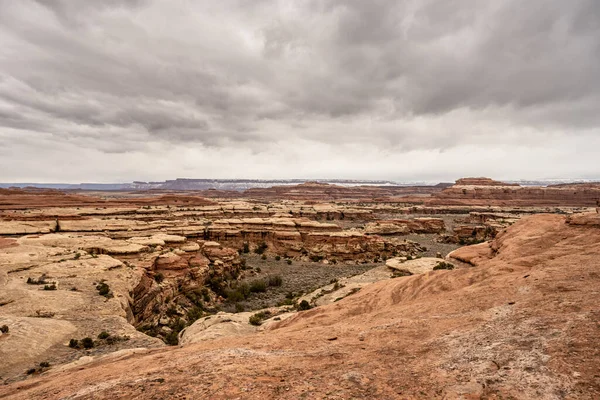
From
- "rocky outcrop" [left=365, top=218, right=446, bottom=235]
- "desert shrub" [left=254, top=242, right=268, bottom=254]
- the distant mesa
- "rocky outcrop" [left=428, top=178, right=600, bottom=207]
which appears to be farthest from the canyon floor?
the distant mesa

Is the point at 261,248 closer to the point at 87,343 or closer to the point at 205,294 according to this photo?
the point at 205,294

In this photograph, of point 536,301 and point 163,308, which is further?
Answer: point 163,308

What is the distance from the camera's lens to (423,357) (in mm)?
7164

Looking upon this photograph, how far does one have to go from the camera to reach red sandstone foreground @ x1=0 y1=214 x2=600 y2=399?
5.68 metres

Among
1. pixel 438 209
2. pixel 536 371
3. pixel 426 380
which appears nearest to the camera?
pixel 536 371

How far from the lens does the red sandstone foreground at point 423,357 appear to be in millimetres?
5676

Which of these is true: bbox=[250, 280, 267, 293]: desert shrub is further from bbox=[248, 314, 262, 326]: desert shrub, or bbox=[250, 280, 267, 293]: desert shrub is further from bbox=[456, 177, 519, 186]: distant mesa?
bbox=[456, 177, 519, 186]: distant mesa

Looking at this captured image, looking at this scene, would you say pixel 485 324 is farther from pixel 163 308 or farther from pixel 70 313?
pixel 163 308

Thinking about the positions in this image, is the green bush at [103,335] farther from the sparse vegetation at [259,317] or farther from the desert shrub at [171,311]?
the desert shrub at [171,311]

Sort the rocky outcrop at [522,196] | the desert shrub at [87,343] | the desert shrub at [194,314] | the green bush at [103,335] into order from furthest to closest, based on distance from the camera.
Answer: the rocky outcrop at [522,196] < the desert shrub at [194,314] < the green bush at [103,335] < the desert shrub at [87,343]

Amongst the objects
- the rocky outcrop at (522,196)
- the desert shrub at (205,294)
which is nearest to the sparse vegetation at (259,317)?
the desert shrub at (205,294)

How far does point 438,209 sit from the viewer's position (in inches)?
4641

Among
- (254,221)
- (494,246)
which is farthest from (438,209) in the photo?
(494,246)

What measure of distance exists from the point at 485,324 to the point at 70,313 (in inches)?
772
